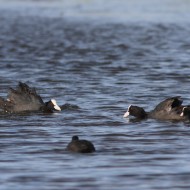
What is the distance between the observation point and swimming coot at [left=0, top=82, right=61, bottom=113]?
57.8 feet

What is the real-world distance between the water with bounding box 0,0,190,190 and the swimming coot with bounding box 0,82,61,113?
0.31 m

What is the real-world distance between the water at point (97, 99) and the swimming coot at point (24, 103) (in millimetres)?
306

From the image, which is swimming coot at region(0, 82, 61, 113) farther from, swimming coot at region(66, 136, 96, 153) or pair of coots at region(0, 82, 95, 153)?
swimming coot at region(66, 136, 96, 153)

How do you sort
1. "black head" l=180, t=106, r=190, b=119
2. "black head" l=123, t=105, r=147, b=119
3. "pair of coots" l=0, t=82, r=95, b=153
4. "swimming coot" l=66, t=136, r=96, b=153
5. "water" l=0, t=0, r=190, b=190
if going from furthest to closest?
"pair of coots" l=0, t=82, r=95, b=153 → "black head" l=123, t=105, r=147, b=119 → "black head" l=180, t=106, r=190, b=119 → "swimming coot" l=66, t=136, r=96, b=153 → "water" l=0, t=0, r=190, b=190

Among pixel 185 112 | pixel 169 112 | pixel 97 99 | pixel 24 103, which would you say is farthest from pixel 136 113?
pixel 97 99

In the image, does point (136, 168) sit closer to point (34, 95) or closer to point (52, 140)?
point (52, 140)

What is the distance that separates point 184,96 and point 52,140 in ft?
20.7

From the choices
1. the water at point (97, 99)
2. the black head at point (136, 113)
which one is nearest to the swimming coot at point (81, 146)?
the water at point (97, 99)

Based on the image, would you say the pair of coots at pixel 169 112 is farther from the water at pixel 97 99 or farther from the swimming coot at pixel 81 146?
the swimming coot at pixel 81 146

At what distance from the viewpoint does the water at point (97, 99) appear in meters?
11.7

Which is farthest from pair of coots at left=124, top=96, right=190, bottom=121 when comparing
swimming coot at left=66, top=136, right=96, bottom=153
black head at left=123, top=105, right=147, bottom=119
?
swimming coot at left=66, top=136, right=96, bottom=153

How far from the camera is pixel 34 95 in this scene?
1794cm

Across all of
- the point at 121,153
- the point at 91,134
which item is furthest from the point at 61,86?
the point at 121,153

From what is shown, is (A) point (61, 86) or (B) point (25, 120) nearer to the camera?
(B) point (25, 120)
